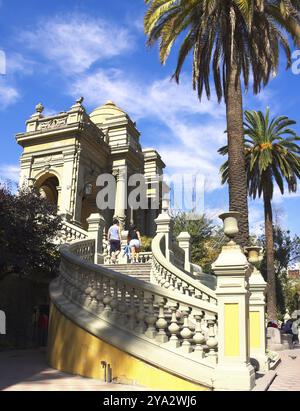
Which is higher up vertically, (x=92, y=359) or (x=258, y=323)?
(x=258, y=323)

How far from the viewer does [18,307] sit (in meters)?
13.5

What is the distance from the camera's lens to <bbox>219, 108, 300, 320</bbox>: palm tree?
28438 mm

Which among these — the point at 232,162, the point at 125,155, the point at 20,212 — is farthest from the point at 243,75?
the point at 125,155

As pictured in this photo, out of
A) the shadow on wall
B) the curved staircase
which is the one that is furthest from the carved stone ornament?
the curved staircase

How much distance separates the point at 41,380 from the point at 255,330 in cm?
500

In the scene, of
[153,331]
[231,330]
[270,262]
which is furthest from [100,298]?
[270,262]

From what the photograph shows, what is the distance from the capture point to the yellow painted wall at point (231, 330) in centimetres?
638

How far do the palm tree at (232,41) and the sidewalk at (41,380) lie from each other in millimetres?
7970

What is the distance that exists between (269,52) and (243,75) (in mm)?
1301

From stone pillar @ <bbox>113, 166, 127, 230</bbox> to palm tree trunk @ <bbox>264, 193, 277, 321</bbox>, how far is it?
9154 mm

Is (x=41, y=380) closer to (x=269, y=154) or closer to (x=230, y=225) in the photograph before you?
(x=230, y=225)

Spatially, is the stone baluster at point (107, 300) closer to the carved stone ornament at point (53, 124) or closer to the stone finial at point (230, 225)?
the stone finial at point (230, 225)

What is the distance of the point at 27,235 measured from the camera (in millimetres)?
13211

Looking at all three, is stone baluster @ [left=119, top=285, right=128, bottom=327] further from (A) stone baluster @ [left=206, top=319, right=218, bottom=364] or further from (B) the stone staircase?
(B) the stone staircase
